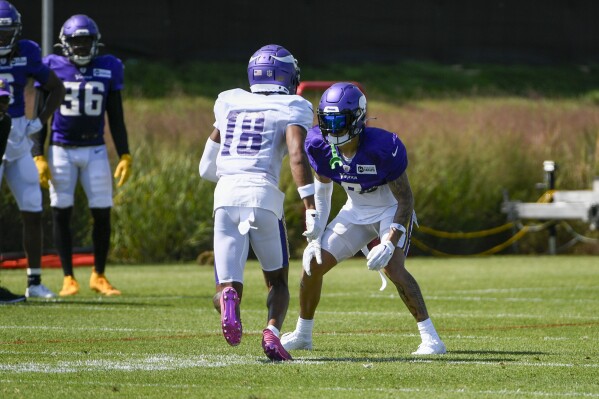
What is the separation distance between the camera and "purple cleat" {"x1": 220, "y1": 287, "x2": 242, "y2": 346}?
22.0 feet

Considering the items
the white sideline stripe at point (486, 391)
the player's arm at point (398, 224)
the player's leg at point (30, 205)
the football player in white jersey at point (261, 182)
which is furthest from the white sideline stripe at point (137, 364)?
the player's leg at point (30, 205)

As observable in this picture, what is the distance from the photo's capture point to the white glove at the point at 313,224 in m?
7.10

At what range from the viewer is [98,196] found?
1138 cm

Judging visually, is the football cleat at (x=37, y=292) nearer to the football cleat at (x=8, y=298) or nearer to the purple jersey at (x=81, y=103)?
the football cleat at (x=8, y=298)

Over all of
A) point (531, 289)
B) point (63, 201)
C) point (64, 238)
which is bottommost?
point (531, 289)

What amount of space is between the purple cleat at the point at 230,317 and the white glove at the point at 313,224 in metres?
Answer: 0.55

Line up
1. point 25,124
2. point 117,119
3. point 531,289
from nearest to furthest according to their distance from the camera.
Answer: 1. point 25,124
2. point 117,119
3. point 531,289

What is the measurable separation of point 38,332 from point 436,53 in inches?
1058

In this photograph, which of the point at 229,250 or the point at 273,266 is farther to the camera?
the point at 273,266

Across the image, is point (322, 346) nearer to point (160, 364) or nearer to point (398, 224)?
point (398, 224)

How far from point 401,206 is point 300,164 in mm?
766

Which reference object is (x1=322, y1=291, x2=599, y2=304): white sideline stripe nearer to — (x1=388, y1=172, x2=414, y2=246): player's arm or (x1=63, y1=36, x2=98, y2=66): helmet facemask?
(x1=63, y1=36, x2=98, y2=66): helmet facemask

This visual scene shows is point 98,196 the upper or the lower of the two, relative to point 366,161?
lower

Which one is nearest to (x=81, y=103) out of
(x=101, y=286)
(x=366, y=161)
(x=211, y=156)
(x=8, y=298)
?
(x=101, y=286)
